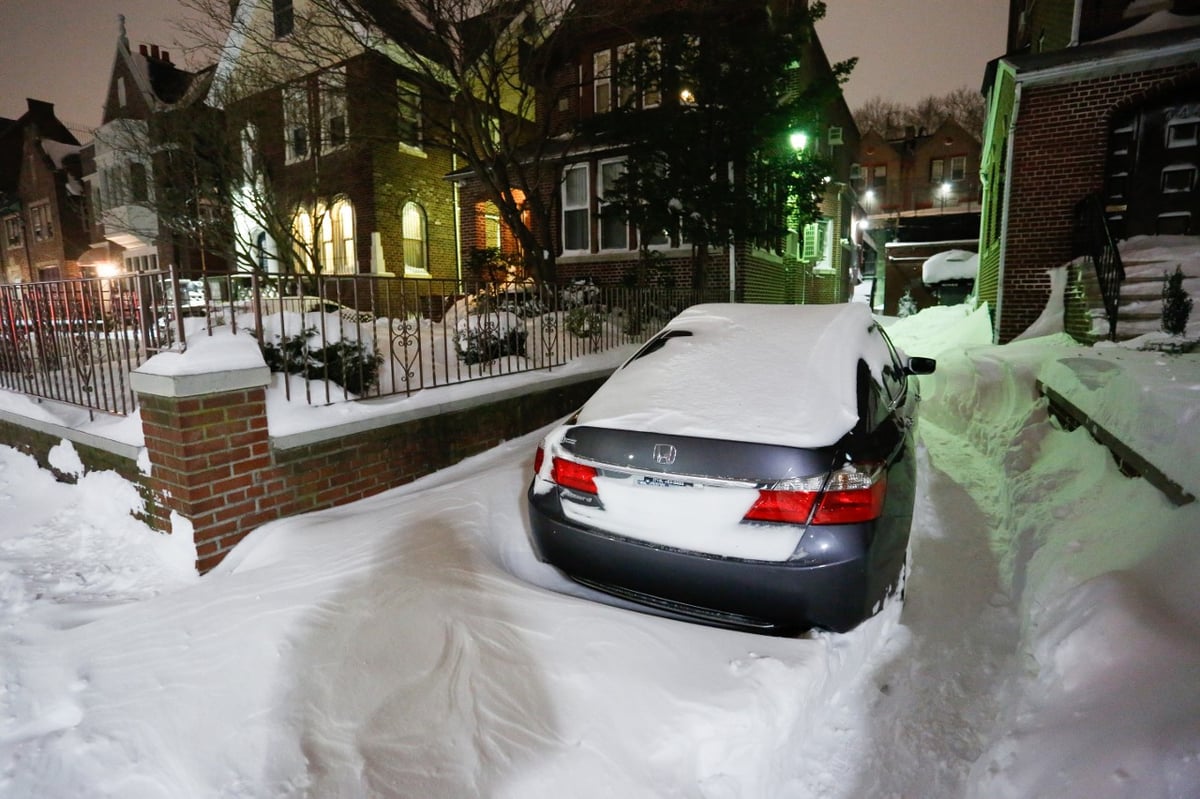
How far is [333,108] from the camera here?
1200cm

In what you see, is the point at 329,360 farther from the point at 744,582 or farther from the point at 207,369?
the point at 744,582

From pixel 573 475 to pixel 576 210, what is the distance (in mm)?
13291

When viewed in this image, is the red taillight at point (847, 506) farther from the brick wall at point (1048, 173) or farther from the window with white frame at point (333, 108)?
the window with white frame at point (333, 108)

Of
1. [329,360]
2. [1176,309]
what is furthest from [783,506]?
[1176,309]

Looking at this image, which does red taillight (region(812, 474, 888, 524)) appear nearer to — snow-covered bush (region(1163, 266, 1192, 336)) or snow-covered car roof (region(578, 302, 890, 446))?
snow-covered car roof (region(578, 302, 890, 446))

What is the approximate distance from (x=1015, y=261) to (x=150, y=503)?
12287mm

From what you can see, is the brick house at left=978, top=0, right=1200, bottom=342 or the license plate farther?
the brick house at left=978, top=0, right=1200, bottom=342

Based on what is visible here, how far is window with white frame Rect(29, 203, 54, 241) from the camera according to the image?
1214 inches

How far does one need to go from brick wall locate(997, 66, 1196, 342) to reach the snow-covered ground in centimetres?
786

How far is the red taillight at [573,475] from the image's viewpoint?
289 centimetres

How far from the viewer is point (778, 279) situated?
1620 cm

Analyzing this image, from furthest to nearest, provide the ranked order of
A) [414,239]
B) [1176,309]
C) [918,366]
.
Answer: [414,239] → [1176,309] → [918,366]

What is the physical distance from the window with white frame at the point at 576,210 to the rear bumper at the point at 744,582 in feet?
42.3

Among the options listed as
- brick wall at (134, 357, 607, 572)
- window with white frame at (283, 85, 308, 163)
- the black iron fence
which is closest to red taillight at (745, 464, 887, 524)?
the black iron fence
